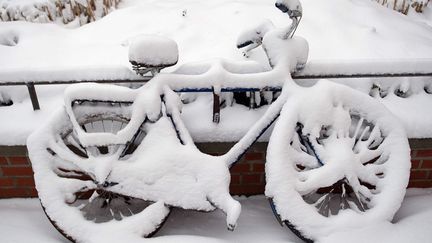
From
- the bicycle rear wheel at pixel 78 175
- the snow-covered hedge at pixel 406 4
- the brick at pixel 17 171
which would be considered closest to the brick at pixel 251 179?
the bicycle rear wheel at pixel 78 175

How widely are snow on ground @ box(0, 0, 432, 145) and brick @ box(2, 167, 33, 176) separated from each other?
230 millimetres

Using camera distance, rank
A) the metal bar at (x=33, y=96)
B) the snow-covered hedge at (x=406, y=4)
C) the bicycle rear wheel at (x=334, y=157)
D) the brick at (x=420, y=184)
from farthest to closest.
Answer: the snow-covered hedge at (x=406, y=4)
the brick at (x=420, y=184)
the metal bar at (x=33, y=96)
the bicycle rear wheel at (x=334, y=157)

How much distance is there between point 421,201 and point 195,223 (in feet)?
5.19

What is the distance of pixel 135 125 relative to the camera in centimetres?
222

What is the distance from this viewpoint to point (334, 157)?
7.24 ft

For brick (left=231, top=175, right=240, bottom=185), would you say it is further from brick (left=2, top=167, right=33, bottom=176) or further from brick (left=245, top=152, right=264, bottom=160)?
brick (left=2, top=167, right=33, bottom=176)

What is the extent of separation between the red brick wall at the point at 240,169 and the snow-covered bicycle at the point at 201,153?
0.83 feet

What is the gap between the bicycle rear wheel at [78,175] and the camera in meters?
2.16

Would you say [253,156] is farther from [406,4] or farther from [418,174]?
[406,4]

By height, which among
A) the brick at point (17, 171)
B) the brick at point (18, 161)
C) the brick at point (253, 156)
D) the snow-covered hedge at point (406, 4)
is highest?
the snow-covered hedge at point (406, 4)

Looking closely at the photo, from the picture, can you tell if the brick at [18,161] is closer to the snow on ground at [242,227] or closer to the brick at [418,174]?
the snow on ground at [242,227]

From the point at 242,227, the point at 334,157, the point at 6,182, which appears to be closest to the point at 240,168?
the point at 242,227

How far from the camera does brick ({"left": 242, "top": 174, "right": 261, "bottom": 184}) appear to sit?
264cm

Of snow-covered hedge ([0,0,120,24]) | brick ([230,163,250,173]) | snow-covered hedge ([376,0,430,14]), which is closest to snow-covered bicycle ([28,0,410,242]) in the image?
brick ([230,163,250,173])
